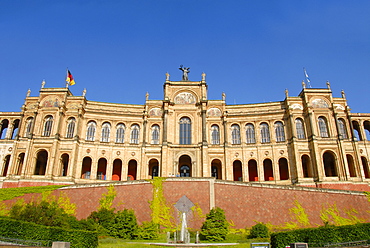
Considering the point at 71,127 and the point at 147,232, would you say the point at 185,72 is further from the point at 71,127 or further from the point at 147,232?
the point at 147,232

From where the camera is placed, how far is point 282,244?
19281 mm

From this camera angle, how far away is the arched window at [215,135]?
4922cm

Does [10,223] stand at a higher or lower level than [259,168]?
lower

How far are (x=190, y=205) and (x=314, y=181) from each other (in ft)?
69.7

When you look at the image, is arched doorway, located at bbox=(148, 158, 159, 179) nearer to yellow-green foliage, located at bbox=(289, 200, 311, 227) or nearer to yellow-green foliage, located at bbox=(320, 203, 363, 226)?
yellow-green foliage, located at bbox=(289, 200, 311, 227)

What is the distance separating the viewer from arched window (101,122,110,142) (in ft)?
160

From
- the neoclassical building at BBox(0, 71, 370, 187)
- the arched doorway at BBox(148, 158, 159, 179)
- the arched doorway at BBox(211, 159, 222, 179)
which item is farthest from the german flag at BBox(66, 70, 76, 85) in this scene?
the arched doorway at BBox(211, 159, 222, 179)

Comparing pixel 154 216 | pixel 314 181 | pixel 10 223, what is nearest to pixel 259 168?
pixel 314 181

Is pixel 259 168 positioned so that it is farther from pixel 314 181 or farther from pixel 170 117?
pixel 170 117

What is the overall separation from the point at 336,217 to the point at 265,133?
66.3 feet

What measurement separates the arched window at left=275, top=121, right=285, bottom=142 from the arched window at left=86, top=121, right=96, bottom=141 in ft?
101

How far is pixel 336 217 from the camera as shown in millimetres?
30641

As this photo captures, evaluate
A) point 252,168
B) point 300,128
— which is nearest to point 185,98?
point 252,168

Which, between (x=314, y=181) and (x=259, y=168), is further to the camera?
(x=259, y=168)
